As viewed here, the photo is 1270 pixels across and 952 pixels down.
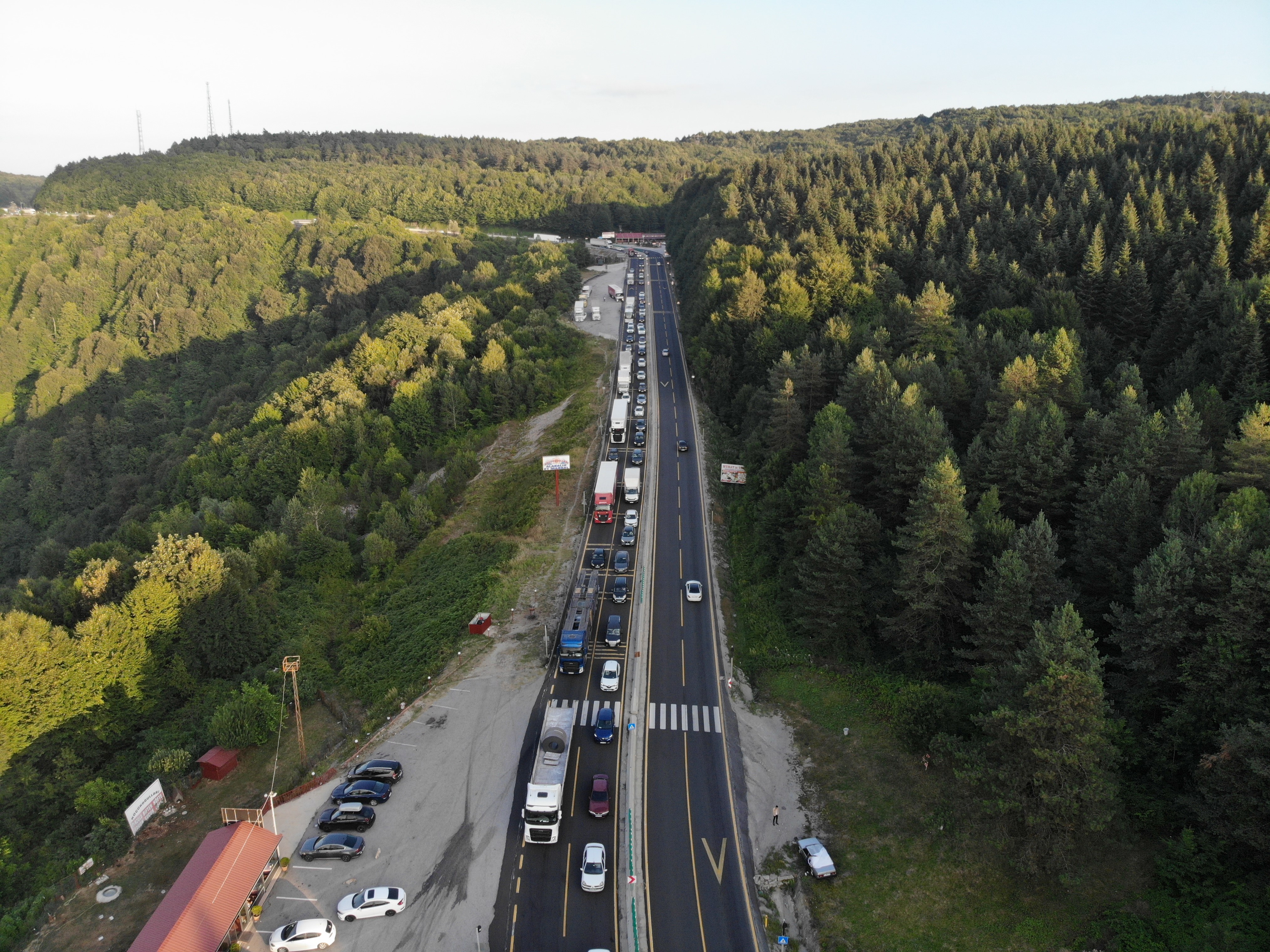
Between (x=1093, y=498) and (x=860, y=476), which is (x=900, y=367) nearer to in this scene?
(x=860, y=476)

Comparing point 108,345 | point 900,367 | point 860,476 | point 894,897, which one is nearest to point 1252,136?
point 900,367

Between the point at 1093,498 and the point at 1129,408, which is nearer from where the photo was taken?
the point at 1093,498

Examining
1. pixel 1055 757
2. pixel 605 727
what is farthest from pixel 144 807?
pixel 1055 757

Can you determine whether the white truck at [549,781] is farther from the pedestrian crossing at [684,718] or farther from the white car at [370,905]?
the white car at [370,905]

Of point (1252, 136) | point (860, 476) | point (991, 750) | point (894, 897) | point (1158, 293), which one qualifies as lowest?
point (894, 897)

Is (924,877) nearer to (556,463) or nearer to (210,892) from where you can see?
(210,892)

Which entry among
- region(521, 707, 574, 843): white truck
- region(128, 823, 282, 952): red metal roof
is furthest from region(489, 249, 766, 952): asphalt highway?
region(128, 823, 282, 952): red metal roof

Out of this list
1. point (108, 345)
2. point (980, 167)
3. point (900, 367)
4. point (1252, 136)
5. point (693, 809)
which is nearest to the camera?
point (693, 809)
